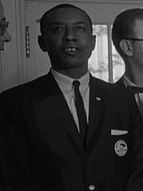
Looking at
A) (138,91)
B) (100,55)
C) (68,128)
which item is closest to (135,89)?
(138,91)

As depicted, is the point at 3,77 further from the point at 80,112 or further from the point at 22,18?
the point at 80,112

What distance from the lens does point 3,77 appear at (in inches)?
76.4

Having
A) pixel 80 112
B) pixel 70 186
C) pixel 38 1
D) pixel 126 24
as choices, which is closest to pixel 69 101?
pixel 80 112

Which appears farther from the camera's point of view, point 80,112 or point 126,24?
point 126,24

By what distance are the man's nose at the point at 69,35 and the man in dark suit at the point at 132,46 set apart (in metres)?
0.35

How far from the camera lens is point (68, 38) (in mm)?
1313

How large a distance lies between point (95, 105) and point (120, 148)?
0.15 metres

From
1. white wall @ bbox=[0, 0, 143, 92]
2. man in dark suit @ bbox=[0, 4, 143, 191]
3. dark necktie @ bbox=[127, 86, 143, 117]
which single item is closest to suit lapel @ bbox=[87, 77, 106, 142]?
man in dark suit @ bbox=[0, 4, 143, 191]

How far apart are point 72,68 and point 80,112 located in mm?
140

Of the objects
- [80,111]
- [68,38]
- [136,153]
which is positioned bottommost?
[136,153]

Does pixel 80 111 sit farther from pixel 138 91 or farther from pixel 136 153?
pixel 138 91

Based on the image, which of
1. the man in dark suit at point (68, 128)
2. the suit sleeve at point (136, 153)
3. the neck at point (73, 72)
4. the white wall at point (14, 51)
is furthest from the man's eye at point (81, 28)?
the white wall at point (14, 51)

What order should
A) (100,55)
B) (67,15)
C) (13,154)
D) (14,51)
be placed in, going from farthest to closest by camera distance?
(100,55), (14,51), (67,15), (13,154)

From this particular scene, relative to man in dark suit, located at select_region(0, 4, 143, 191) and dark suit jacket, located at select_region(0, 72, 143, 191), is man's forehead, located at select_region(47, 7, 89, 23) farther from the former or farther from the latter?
dark suit jacket, located at select_region(0, 72, 143, 191)
